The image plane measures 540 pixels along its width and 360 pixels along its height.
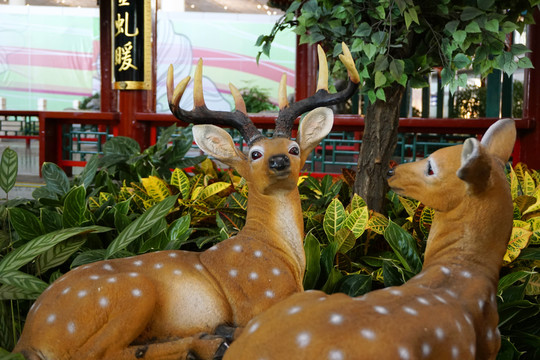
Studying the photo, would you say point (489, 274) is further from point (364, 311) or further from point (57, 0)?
point (57, 0)

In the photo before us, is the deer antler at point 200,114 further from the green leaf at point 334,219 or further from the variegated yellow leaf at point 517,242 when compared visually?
the variegated yellow leaf at point 517,242

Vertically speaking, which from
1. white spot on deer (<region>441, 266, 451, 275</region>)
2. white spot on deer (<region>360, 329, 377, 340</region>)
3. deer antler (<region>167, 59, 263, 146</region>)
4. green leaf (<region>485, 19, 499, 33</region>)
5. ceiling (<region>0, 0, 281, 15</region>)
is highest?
ceiling (<region>0, 0, 281, 15</region>)

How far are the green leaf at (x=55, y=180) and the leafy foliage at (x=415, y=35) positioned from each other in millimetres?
916

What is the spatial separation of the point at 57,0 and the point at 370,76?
A: 1084 centimetres

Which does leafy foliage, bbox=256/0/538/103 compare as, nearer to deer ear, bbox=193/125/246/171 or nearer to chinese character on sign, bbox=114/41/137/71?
deer ear, bbox=193/125/246/171

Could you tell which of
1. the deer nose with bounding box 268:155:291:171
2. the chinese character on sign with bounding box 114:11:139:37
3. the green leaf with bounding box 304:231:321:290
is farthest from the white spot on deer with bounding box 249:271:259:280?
the chinese character on sign with bounding box 114:11:139:37

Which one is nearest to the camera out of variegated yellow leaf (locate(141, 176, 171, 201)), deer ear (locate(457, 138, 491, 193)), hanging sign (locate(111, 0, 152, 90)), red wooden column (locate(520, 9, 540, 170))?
deer ear (locate(457, 138, 491, 193))

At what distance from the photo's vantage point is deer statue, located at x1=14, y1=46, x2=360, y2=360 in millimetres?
869

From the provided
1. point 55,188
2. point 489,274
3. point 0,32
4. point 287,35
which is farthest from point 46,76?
point 489,274

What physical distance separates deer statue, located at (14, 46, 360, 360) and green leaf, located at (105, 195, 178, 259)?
0.36 m

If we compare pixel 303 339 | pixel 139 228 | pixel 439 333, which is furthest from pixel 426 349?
pixel 139 228

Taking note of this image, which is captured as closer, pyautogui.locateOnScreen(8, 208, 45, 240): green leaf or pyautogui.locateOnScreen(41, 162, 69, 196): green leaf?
pyautogui.locateOnScreen(8, 208, 45, 240): green leaf

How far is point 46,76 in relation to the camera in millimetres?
11461

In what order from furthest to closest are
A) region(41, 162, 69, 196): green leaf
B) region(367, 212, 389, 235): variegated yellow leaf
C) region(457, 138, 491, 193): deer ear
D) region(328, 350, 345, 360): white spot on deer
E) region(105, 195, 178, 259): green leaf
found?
region(41, 162, 69, 196): green leaf < region(367, 212, 389, 235): variegated yellow leaf < region(105, 195, 178, 259): green leaf < region(457, 138, 491, 193): deer ear < region(328, 350, 345, 360): white spot on deer
